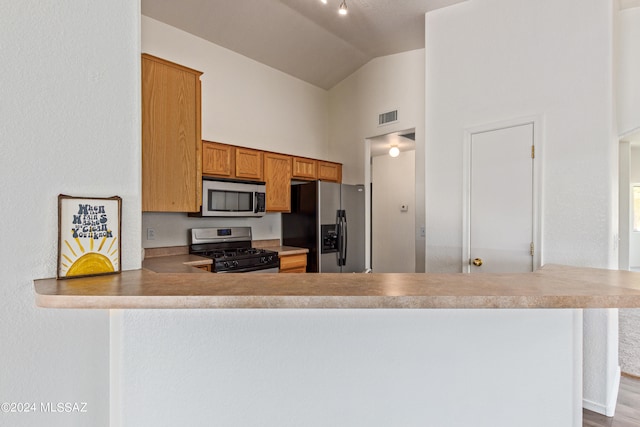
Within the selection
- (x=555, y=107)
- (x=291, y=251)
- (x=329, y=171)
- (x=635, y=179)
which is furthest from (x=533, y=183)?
(x=635, y=179)

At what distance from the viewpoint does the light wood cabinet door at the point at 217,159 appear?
3.41 meters

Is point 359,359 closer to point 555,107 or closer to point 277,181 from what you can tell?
point 555,107

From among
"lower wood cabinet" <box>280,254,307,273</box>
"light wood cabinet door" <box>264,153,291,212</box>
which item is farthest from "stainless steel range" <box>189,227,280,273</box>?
"light wood cabinet door" <box>264,153,291,212</box>

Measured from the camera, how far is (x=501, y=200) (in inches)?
105

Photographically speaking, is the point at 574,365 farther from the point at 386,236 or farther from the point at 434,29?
the point at 386,236

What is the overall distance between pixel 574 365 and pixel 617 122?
227cm

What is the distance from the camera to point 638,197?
24.2ft

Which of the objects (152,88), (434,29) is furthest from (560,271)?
(152,88)

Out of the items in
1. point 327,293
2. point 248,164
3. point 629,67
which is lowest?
point 327,293

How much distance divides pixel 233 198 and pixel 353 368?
2.92m

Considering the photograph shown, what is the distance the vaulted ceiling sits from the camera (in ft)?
10.7

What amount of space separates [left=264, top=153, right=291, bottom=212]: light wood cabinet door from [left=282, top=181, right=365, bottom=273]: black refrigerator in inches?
10.8

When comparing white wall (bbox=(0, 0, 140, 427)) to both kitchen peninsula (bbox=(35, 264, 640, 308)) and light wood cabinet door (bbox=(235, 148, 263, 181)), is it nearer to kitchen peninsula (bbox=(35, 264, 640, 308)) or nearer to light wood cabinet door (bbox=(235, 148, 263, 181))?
kitchen peninsula (bbox=(35, 264, 640, 308))

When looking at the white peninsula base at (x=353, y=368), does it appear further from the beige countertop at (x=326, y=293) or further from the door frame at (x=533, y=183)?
the door frame at (x=533, y=183)
